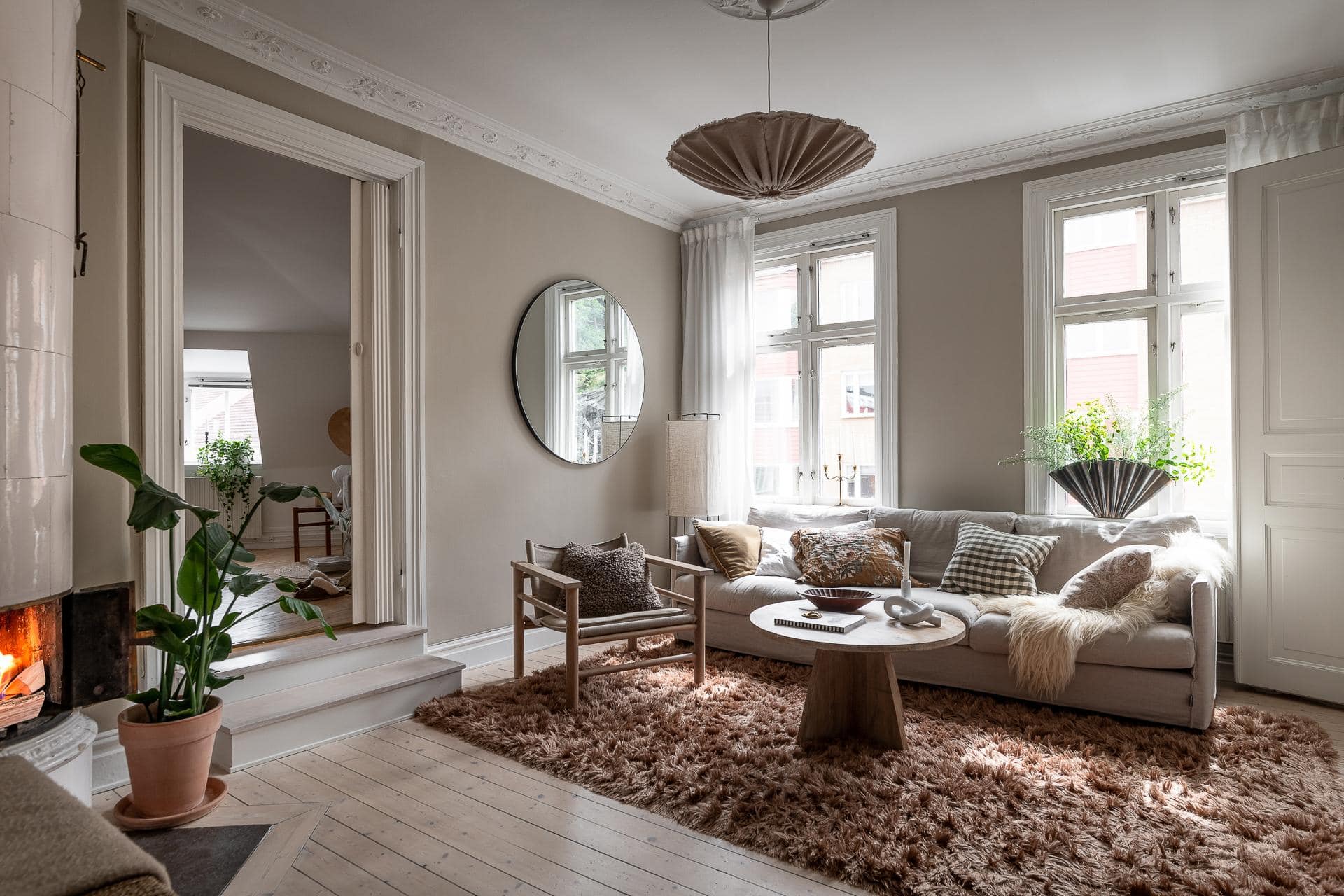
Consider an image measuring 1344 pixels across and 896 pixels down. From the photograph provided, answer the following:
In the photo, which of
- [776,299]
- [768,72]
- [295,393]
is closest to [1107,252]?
[776,299]

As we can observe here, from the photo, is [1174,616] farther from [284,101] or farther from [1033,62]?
[284,101]

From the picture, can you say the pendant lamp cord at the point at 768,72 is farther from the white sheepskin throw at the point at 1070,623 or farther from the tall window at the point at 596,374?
the white sheepskin throw at the point at 1070,623

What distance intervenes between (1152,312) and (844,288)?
1.80m

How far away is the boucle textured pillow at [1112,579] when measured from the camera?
3332 mm

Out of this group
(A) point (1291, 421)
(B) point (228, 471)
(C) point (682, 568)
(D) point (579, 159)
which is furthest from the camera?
(B) point (228, 471)

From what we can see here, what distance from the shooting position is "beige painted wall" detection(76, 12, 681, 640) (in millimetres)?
3506

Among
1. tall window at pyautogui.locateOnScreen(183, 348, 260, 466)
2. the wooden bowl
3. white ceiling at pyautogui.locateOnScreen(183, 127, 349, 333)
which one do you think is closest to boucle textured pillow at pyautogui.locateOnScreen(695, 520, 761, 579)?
the wooden bowl

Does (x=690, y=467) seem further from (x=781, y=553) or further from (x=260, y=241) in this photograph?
(x=260, y=241)

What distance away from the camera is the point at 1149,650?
3.08m

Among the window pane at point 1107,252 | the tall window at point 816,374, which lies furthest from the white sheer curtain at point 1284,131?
the tall window at point 816,374

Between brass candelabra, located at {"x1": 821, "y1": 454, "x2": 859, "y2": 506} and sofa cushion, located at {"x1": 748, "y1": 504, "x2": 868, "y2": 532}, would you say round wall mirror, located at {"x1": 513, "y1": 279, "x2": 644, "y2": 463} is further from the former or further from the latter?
brass candelabra, located at {"x1": 821, "y1": 454, "x2": 859, "y2": 506}

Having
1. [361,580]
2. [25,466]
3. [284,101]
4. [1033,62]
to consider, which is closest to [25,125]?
[25,466]

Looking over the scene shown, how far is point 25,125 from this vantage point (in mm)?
2020

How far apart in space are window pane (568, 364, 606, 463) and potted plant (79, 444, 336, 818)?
2.33m
